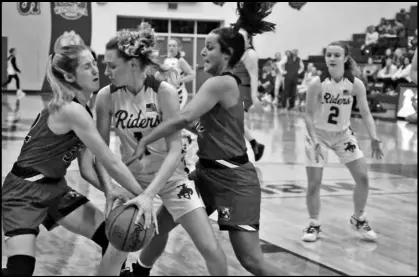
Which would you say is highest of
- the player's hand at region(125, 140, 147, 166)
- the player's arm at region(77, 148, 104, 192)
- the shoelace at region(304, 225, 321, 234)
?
the player's hand at region(125, 140, 147, 166)

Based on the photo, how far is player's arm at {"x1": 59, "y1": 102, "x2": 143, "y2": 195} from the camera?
318 centimetres

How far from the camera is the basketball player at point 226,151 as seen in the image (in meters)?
3.48

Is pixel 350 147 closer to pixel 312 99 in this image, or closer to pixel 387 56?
pixel 312 99

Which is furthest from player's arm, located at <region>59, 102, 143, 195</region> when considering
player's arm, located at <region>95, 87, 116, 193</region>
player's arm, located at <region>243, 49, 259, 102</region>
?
player's arm, located at <region>243, 49, 259, 102</region>

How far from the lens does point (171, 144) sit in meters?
3.38

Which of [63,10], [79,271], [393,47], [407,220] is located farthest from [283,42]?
[79,271]

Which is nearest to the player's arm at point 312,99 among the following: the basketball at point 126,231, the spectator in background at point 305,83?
the basketball at point 126,231

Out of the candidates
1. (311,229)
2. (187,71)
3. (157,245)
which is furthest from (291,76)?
(157,245)

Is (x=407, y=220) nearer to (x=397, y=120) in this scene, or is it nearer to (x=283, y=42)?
(x=397, y=120)

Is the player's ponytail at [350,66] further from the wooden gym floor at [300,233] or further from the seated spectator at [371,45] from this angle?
the seated spectator at [371,45]

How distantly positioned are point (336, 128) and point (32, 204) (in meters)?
2.79

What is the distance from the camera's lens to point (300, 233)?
5.58 metres

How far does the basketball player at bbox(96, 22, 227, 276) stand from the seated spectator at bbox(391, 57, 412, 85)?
48.8 feet

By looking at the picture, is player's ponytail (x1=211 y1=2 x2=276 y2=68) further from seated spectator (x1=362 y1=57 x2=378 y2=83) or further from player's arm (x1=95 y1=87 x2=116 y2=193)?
seated spectator (x1=362 y1=57 x2=378 y2=83)
